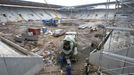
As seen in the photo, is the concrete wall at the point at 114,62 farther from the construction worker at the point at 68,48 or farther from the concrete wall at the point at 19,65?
the concrete wall at the point at 19,65

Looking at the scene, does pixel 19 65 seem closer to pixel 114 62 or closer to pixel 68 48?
pixel 114 62

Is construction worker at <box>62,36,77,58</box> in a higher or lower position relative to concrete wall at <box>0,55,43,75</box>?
lower

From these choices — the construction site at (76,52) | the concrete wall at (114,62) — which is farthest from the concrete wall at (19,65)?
the concrete wall at (114,62)

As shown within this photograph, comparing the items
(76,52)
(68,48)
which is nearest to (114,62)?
(68,48)

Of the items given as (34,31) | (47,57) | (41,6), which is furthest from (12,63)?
(41,6)

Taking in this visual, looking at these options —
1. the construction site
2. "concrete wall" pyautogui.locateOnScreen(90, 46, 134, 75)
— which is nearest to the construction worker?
the construction site

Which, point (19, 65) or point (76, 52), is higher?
point (19, 65)

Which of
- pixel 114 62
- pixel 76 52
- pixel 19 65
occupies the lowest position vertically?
pixel 76 52

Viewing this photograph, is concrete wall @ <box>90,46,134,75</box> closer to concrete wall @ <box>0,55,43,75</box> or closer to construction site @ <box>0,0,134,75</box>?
construction site @ <box>0,0,134,75</box>

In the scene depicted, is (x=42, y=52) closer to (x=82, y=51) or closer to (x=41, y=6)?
(x=82, y=51)

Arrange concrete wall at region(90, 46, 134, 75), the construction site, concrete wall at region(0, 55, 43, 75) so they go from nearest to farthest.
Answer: concrete wall at region(0, 55, 43, 75) → the construction site → concrete wall at region(90, 46, 134, 75)

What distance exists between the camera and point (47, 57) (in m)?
13.0

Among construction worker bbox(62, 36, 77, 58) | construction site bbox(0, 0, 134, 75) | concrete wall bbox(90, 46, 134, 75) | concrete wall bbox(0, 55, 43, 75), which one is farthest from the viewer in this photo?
construction worker bbox(62, 36, 77, 58)

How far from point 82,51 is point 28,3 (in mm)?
21682
